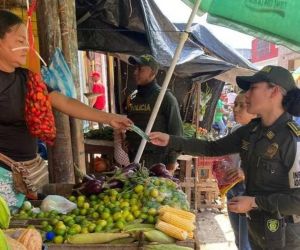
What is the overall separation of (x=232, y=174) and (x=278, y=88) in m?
1.28

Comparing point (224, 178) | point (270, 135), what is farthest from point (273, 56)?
point (270, 135)

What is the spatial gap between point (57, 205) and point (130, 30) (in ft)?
13.5

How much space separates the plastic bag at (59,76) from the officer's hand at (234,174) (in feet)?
5.73

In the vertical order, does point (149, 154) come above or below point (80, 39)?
below

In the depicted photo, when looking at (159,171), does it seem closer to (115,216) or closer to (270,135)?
(115,216)

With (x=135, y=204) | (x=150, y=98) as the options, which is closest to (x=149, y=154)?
(x=150, y=98)

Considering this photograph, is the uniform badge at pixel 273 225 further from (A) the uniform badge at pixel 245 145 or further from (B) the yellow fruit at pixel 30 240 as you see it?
(B) the yellow fruit at pixel 30 240

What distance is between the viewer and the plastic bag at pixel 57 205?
2584 mm

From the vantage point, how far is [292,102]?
2.74 m

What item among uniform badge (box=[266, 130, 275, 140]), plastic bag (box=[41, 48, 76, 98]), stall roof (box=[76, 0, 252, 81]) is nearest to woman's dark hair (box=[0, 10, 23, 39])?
plastic bag (box=[41, 48, 76, 98])

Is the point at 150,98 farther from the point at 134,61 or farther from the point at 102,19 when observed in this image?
the point at 102,19

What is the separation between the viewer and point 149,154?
16.9 feet

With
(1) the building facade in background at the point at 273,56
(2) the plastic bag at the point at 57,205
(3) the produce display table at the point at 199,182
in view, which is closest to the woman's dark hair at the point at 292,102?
(2) the plastic bag at the point at 57,205

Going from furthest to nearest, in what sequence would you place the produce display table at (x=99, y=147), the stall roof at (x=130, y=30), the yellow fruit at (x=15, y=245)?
the produce display table at (x=99, y=147), the stall roof at (x=130, y=30), the yellow fruit at (x=15, y=245)
